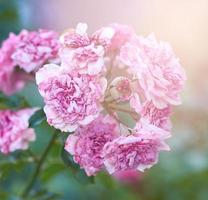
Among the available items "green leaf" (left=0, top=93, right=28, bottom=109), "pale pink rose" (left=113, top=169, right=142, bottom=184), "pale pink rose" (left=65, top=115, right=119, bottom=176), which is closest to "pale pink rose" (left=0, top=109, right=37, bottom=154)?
"green leaf" (left=0, top=93, right=28, bottom=109)

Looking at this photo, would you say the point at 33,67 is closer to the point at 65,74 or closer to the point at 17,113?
the point at 17,113

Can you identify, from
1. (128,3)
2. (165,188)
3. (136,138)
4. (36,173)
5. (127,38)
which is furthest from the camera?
(128,3)

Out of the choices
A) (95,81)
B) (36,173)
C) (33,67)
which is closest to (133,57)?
(95,81)

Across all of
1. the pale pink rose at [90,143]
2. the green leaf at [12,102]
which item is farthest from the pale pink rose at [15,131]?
the pale pink rose at [90,143]

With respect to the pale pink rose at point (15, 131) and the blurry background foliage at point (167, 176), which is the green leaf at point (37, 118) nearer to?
the pale pink rose at point (15, 131)

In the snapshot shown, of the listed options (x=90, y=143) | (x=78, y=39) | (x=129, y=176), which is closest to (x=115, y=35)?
(x=78, y=39)

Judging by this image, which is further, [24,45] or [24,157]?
[24,157]

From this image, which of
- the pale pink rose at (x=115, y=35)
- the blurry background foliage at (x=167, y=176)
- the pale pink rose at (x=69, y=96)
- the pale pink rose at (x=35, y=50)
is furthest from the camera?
the blurry background foliage at (x=167, y=176)
